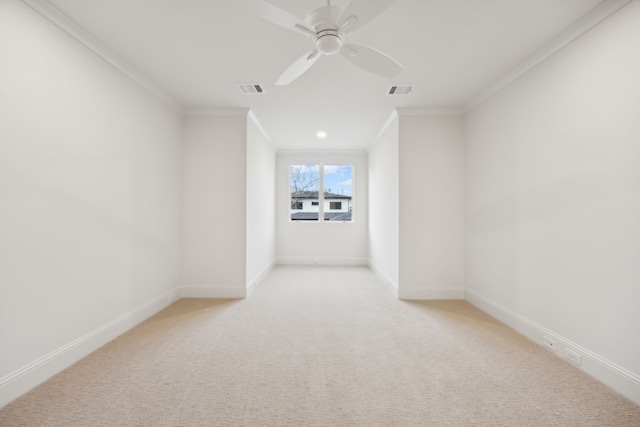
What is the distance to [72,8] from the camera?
7.02 feet

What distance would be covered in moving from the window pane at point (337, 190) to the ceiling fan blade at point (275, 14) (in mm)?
5317

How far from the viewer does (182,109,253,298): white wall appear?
13.5 feet

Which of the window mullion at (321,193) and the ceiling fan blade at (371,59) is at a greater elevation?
the ceiling fan blade at (371,59)

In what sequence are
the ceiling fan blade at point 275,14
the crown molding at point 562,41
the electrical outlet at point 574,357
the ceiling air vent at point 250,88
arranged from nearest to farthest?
the ceiling fan blade at point 275,14
the crown molding at point 562,41
the electrical outlet at point 574,357
the ceiling air vent at point 250,88

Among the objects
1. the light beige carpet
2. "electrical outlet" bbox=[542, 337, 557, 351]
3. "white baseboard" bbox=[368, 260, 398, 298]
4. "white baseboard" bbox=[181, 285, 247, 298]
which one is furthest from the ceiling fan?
"white baseboard" bbox=[181, 285, 247, 298]

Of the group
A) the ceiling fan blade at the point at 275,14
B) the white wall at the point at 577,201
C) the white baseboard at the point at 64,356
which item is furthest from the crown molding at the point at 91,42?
the white wall at the point at 577,201

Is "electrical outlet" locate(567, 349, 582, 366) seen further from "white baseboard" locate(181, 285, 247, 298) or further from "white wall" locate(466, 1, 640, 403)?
"white baseboard" locate(181, 285, 247, 298)

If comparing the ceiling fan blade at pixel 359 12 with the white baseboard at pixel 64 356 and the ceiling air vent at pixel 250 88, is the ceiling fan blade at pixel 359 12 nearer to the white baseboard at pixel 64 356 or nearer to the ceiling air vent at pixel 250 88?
the ceiling air vent at pixel 250 88

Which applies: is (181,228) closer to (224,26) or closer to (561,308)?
(224,26)

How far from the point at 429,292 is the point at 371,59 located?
325cm

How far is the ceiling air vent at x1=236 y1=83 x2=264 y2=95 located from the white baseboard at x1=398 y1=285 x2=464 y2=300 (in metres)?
3.17

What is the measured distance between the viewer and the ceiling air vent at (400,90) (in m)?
3.43

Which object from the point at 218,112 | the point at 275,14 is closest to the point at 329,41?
the point at 275,14

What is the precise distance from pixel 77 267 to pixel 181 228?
174cm
